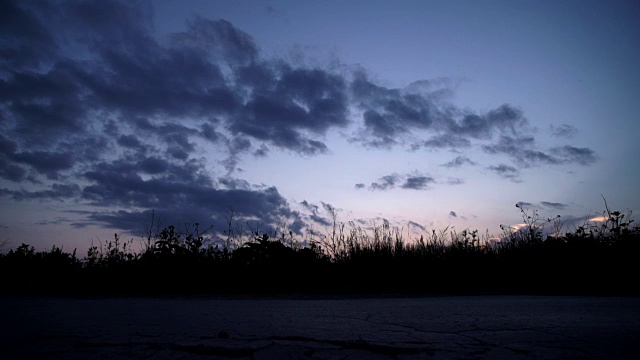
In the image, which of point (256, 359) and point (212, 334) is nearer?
point (256, 359)

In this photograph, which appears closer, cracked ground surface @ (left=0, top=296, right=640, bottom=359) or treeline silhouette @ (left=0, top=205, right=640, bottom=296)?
cracked ground surface @ (left=0, top=296, right=640, bottom=359)

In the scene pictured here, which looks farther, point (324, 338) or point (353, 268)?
point (353, 268)

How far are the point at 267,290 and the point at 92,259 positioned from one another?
557 cm

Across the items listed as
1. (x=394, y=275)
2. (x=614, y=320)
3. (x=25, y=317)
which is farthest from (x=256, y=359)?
(x=394, y=275)

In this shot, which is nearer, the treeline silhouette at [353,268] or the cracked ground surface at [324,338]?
the cracked ground surface at [324,338]

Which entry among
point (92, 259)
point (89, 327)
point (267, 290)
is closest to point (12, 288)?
point (92, 259)

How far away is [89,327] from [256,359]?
145 centimetres

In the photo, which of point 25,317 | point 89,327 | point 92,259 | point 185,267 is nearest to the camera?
point 89,327

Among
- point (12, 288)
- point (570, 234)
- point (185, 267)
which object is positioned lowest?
point (12, 288)

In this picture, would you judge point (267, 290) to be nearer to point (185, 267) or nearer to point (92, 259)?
point (185, 267)

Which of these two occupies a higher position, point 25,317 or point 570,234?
point 570,234

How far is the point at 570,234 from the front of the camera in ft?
30.1

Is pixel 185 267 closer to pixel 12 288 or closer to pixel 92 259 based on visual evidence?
pixel 92 259

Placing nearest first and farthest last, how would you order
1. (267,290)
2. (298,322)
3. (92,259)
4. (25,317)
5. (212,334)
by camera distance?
1. (212,334)
2. (298,322)
3. (25,317)
4. (267,290)
5. (92,259)
